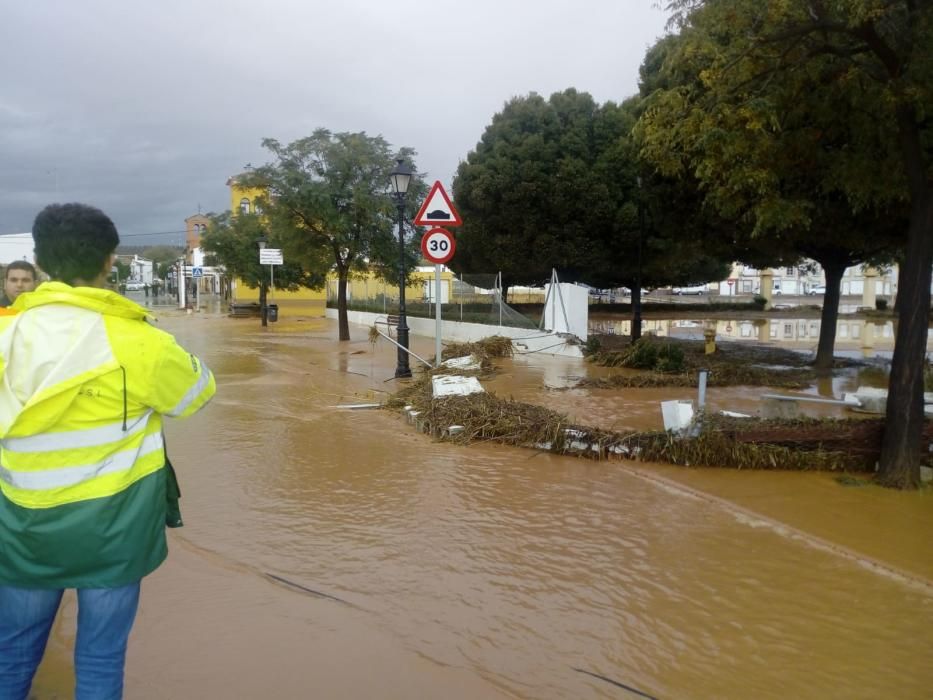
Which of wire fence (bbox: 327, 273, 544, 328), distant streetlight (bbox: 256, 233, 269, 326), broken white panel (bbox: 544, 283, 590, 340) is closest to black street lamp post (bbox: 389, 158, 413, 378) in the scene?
broken white panel (bbox: 544, 283, 590, 340)

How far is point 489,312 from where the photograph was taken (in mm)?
20172

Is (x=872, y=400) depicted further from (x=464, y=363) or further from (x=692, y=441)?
(x=464, y=363)

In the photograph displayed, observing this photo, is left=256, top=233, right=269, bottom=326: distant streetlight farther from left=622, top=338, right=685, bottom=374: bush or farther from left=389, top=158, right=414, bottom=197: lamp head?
left=622, top=338, right=685, bottom=374: bush

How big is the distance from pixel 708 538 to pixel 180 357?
3877 millimetres

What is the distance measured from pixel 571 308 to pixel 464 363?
17.4 feet

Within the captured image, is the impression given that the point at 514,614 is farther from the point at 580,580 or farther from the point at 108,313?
the point at 108,313

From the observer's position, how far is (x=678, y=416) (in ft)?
22.6

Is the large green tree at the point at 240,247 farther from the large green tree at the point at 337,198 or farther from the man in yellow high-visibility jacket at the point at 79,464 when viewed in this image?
the man in yellow high-visibility jacket at the point at 79,464

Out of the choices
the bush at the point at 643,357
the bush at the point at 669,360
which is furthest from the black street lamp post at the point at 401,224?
the bush at the point at 669,360

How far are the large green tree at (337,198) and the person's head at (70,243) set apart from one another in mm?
16586

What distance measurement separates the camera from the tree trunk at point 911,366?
19.3 feet

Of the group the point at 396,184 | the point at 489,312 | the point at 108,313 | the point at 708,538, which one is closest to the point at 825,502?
the point at 708,538

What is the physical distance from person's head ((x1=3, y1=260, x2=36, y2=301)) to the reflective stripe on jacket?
11.1 feet

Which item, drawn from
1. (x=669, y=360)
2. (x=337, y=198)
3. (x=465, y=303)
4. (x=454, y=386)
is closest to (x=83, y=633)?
(x=454, y=386)
